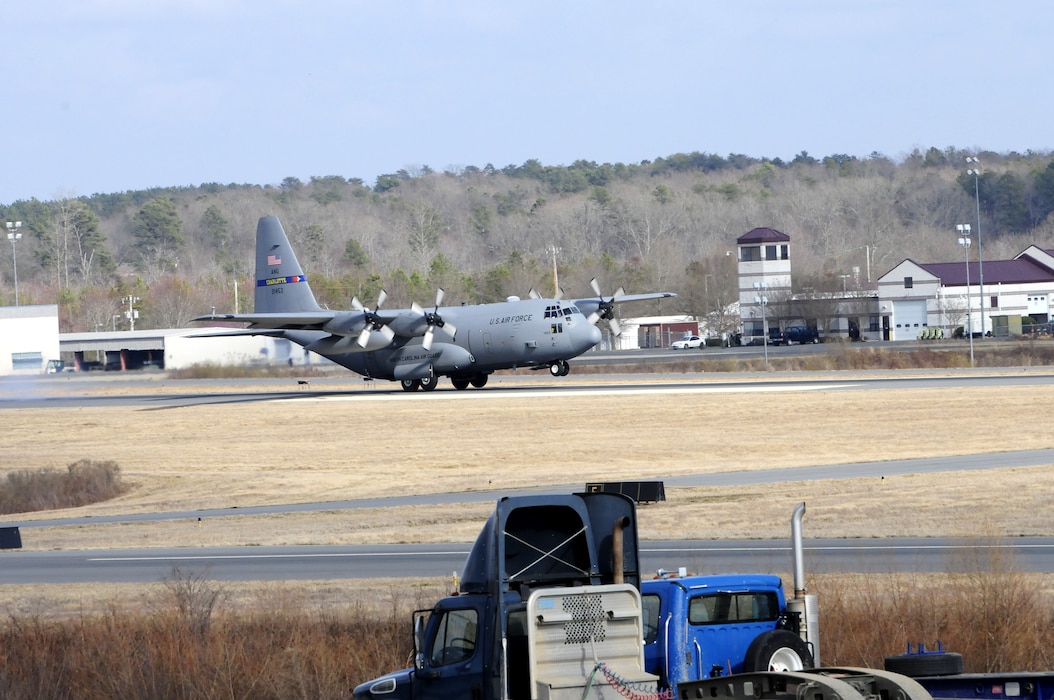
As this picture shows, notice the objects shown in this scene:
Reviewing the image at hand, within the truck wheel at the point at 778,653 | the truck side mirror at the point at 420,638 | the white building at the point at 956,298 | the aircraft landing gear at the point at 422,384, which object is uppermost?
the white building at the point at 956,298

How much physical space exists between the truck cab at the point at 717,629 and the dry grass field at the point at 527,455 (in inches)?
401

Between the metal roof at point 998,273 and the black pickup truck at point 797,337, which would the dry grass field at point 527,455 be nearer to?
the black pickup truck at point 797,337

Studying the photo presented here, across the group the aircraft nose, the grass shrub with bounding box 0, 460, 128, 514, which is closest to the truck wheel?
the grass shrub with bounding box 0, 460, 128, 514

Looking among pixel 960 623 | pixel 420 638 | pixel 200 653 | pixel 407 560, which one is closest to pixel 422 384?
pixel 407 560

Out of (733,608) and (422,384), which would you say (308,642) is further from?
(422,384)

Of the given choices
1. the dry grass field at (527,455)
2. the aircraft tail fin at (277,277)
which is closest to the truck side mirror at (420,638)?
the dry grass field at (527,455)

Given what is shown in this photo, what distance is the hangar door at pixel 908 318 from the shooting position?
124812 mm

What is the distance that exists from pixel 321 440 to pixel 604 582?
1614 inches

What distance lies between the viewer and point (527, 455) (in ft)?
148

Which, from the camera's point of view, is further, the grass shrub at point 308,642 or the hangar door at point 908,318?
the hangar door at point 908,318

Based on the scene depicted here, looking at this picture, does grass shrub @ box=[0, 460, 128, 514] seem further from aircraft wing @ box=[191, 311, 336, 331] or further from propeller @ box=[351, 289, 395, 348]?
propeller @ box=[351, 289, 395, 348]

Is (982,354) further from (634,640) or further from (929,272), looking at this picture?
(634,640)

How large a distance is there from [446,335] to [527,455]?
60.8 feet

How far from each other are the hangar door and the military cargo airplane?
6517cm
